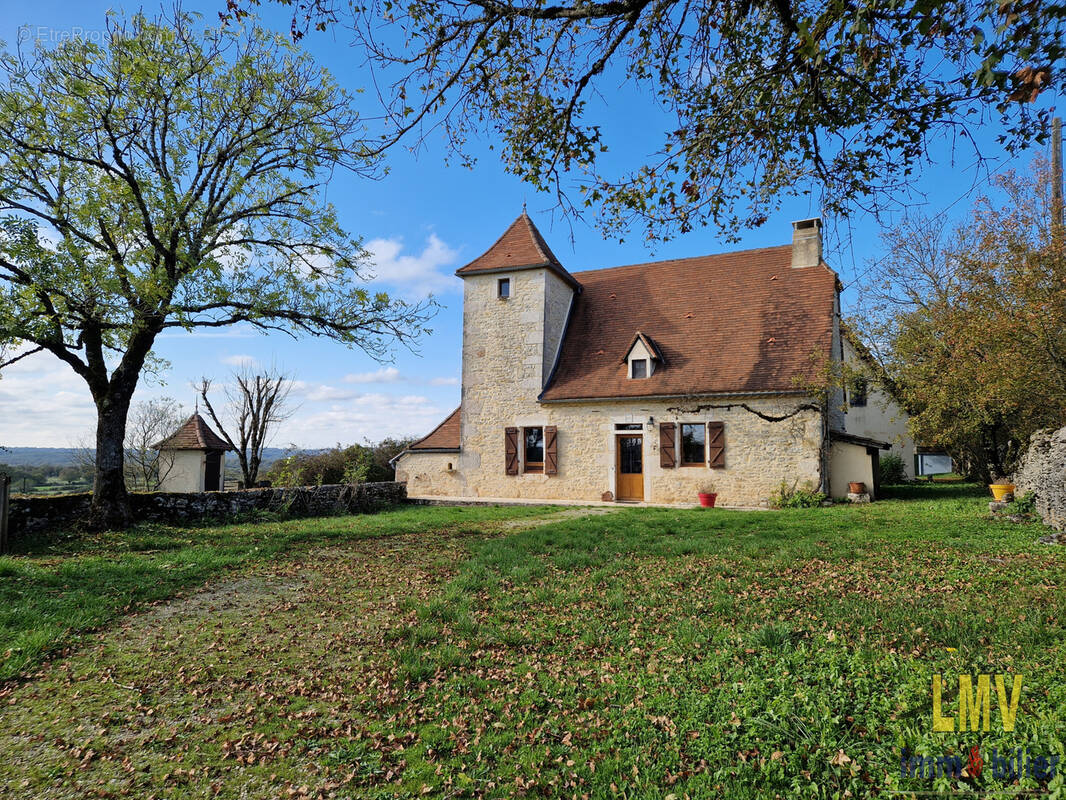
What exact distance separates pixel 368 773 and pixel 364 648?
193 cm

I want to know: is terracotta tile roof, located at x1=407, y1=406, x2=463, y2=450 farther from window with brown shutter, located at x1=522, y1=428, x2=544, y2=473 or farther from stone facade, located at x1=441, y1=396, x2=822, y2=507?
window with brown shutter, located at x1=522, y1=428, x2=544, y2=473

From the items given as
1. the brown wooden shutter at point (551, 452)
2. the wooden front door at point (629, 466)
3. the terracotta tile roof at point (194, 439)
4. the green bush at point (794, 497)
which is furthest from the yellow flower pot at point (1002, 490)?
the terracotta tile roof at point (194, 439)

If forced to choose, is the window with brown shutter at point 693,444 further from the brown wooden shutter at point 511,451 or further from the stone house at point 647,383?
the brown wooden shutter at point 511,451

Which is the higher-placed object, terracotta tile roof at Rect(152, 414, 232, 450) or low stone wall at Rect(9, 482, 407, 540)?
terracotta tile roof at Rect(152, 414, 232, 450)

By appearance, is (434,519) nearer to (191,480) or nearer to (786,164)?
(786,164)

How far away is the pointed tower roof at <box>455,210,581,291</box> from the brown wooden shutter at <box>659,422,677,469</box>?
21.9 ft

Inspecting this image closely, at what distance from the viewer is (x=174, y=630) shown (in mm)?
5605

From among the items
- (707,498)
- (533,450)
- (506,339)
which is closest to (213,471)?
(506,339)

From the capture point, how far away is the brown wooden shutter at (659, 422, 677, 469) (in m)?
16.7

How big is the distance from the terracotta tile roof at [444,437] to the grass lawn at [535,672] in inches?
455

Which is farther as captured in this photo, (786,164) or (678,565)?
(678,565)

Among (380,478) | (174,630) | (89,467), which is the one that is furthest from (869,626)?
(89,467)

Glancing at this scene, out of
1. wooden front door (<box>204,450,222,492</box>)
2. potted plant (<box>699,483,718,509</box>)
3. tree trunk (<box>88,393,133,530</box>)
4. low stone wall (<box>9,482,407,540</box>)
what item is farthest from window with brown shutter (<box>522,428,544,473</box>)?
wooden front door (<box>204,450,222,492</box>)

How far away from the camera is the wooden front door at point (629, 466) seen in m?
17.3
